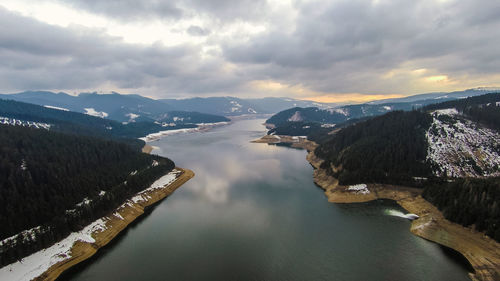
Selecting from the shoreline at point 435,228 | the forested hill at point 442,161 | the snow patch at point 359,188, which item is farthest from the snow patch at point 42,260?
the forested hill at point 442,161

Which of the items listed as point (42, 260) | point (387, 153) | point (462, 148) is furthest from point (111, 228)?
point (462, 148)

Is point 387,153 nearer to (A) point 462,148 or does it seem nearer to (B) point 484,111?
(A) point 462,148

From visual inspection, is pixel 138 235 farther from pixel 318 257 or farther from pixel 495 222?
pixel 495 222

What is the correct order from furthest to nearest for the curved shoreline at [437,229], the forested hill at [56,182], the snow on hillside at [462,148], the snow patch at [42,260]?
the snow on hillside at [462,148] < the forested hill at [56,182] < the curved shoreline at [437,229] < the snow patch at [42,260]

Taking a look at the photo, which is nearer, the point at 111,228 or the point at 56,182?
the point at 111,228

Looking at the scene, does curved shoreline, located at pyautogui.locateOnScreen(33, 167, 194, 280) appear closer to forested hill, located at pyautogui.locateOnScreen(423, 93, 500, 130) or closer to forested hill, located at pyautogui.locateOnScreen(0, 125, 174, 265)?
forested hill, located at pyautogui.locateOnScreen(0, 125, 174, 265)

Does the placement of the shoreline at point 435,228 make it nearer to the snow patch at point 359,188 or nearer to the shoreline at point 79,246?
the snow patch at point 359,188
